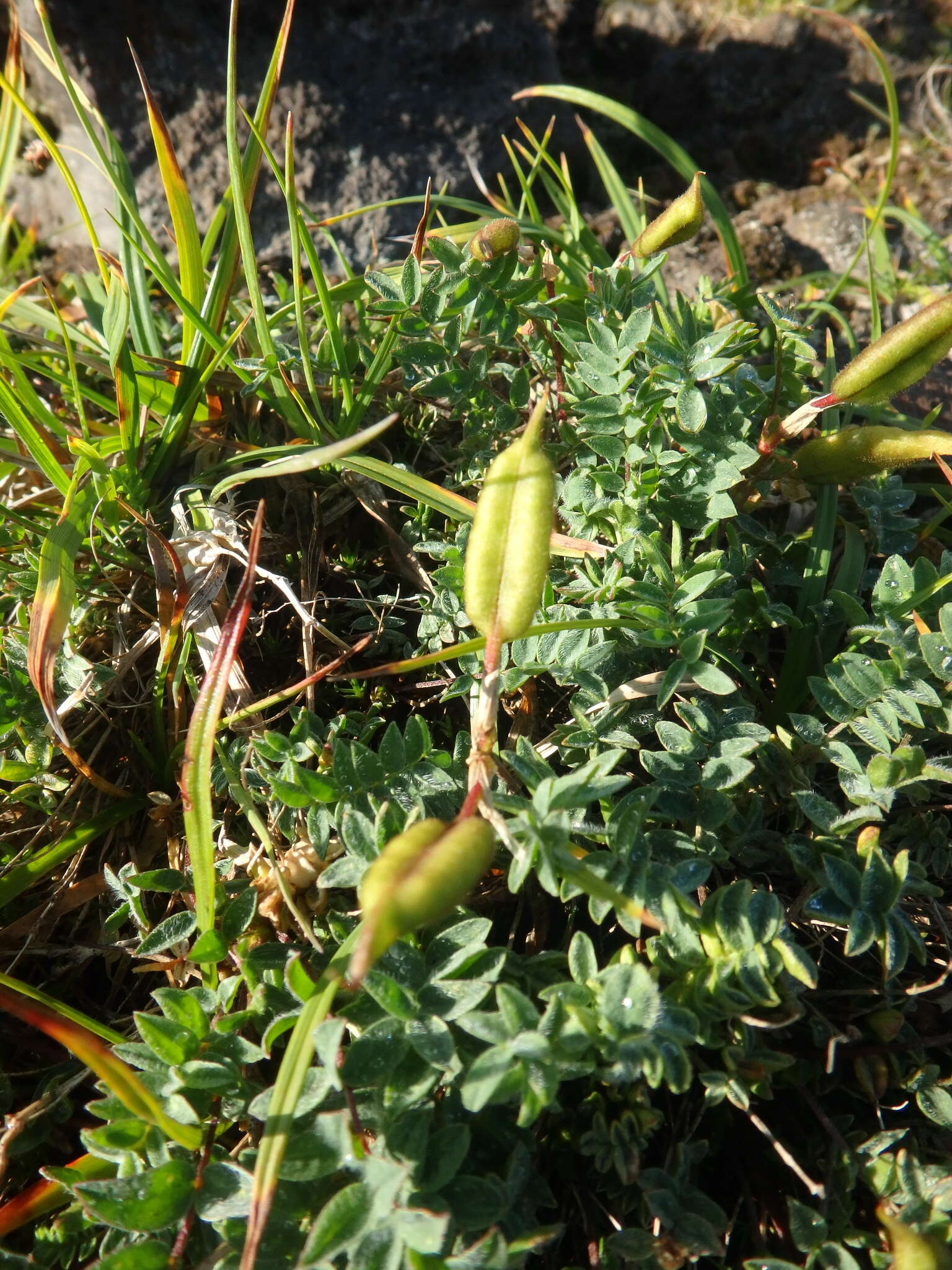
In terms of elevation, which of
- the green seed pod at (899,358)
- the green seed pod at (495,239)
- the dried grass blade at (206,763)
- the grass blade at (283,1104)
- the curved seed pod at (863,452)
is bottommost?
the grass blade at (283,1104)

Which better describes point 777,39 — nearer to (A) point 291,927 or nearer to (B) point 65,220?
(B) point 65,220

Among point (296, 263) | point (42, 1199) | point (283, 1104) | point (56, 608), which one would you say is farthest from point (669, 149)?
point (42, 1199)

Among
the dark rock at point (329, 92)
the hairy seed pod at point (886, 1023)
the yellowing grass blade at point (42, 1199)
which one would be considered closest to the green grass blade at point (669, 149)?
the dark rock at point (329, 92)

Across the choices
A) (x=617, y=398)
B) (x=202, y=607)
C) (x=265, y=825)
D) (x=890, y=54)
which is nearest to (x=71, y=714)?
(x=202, y=607)

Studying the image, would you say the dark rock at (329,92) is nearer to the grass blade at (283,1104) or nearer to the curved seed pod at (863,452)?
the curved seed pod at (863,452)

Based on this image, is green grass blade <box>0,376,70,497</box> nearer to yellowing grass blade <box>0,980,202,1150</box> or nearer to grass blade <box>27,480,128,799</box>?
grass blade <box>27,480,128,799</box>

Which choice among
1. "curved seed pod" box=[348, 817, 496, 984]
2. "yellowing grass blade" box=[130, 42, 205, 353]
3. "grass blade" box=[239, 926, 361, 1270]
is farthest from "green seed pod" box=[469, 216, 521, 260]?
"grass blade" box=[239, 926, 361, 1270]

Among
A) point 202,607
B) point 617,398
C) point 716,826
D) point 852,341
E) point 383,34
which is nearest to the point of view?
point 716,826
